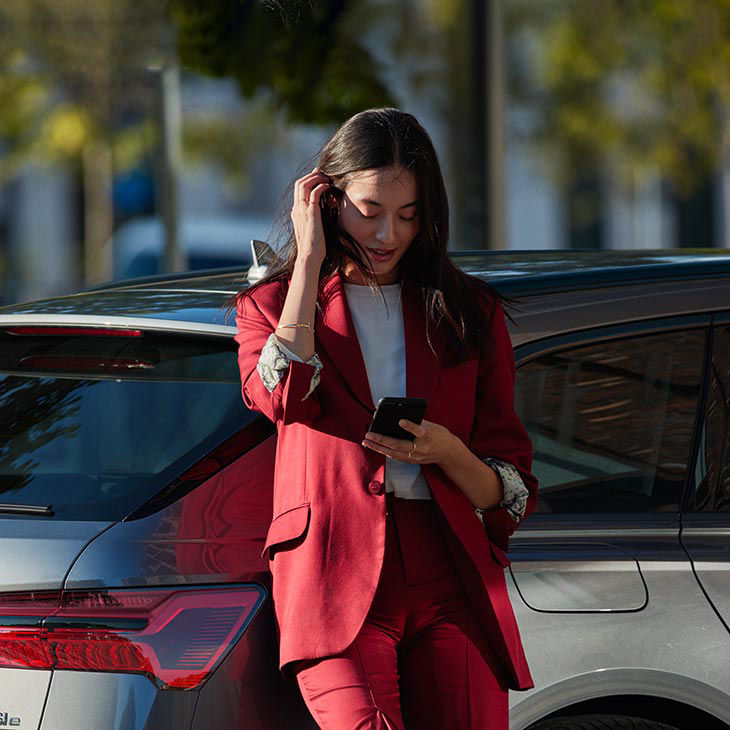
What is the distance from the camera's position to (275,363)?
2.49m

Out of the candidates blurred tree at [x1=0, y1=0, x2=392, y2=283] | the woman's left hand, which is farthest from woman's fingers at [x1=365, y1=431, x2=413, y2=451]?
blurred tree at [x1=0, y1=0, x2=392, y2=283]

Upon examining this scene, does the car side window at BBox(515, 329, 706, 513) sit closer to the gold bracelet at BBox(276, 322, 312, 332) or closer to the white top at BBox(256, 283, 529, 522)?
the white top at BBox(256, 283, 529, 522)

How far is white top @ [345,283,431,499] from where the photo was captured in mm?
2561

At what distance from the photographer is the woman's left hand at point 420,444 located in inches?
95.3

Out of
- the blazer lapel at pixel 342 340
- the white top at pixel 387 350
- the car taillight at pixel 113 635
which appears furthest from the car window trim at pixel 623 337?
the car taillight at pixel 113 635

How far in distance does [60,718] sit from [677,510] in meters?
1.47

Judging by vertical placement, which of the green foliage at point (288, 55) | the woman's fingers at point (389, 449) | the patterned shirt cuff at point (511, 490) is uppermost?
the green foliage at point (288, 55)

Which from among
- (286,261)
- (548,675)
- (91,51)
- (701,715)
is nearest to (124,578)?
(286,261)

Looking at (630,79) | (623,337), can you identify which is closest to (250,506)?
(623,337)

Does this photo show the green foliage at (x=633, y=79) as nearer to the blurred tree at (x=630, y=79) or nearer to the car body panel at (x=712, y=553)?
the blurred tree at (x=630, y=79)

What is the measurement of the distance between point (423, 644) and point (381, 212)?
0.81 metres

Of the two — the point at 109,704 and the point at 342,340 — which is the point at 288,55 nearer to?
the point at 342,340

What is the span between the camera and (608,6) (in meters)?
16.9

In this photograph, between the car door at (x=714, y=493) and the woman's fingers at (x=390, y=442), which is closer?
the woman's fingers at (x=390, y=442)
